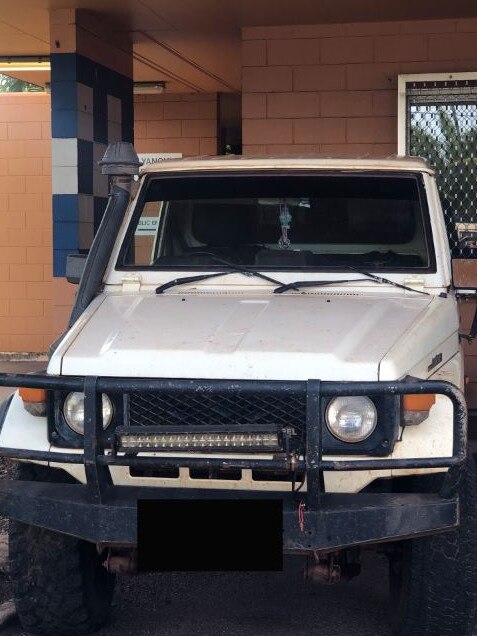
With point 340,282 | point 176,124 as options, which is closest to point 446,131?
point 340,282

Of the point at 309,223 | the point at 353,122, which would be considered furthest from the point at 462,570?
the point at 353,122

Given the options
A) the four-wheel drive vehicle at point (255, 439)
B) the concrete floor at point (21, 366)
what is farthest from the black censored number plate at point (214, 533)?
the concrete floor at point (21, 366)

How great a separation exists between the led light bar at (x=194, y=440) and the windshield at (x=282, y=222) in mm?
1373

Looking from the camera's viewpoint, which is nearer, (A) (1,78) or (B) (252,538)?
(B) (252,538)

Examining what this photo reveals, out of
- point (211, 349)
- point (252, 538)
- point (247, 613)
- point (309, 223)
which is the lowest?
point (247, 613)

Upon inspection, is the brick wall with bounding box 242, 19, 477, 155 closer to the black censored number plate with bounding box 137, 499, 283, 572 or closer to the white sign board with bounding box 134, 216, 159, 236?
the white sign board with bounding box 134, 216, 159, 236

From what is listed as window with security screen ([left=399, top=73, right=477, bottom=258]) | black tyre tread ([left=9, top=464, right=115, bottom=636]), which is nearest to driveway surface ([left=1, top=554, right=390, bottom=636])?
black tyre tread ([left=9, top=464, right=115, bottom=636])

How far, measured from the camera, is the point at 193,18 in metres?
9.36

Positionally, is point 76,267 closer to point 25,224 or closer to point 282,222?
point 282,222

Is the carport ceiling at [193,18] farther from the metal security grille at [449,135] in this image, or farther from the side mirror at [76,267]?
the side mirror at [76,267]

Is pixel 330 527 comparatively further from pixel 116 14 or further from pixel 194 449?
pixel 116 14

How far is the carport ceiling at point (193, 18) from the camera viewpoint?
28.0 feet

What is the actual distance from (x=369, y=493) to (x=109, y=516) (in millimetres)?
896

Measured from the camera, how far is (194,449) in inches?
142
